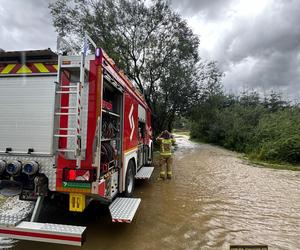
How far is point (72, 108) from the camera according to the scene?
2.94 m

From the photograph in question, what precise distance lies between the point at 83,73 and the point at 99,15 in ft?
50.3

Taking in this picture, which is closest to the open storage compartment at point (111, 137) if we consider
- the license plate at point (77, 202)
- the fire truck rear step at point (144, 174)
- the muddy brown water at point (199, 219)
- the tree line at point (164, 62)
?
the license plate at point (77, 202)

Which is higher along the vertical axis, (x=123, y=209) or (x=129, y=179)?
(x=129, y=179)

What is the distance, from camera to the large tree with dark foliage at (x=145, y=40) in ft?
53.4

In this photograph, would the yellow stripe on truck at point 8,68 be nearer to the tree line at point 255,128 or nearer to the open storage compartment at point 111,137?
the open storage compartment at point 111,137

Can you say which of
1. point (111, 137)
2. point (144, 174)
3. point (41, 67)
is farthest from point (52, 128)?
point (144, 174)

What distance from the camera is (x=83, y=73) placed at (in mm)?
2828

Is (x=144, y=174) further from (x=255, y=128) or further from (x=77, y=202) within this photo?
(x=255, y=128)

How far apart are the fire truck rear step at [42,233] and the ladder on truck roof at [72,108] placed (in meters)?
0.76

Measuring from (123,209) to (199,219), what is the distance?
181 centimetres

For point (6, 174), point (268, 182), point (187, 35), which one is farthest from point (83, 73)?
point (187, 35)

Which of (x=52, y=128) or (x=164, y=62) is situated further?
(x=164, y=62)

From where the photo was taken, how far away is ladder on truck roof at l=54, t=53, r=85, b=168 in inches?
110

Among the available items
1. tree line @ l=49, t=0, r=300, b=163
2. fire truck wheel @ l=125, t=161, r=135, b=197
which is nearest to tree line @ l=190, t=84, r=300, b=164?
tree line @ l=49, t=0, r=300, b=163
